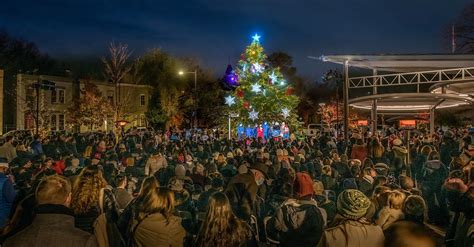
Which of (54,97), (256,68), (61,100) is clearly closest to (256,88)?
(256,68)

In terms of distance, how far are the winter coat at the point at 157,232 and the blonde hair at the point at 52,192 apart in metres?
1.00

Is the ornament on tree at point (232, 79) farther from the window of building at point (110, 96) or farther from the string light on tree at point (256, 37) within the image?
the window of building at point (110, 96)

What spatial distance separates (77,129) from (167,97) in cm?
1083

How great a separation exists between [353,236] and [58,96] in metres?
50.1

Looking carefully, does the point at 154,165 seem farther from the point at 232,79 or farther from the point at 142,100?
the point at 142,100

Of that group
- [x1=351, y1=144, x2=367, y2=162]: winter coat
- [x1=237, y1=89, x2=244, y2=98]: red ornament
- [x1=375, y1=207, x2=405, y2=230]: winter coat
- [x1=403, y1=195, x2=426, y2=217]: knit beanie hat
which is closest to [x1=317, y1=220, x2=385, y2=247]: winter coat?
[x1=403, y1=195, x2=426, y2=217]: knit beanie hat

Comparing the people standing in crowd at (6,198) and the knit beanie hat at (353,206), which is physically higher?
the knit beanie hat at (353,206)

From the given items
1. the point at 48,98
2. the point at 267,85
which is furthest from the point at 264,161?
the point at 48,98

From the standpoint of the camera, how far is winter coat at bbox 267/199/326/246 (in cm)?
527

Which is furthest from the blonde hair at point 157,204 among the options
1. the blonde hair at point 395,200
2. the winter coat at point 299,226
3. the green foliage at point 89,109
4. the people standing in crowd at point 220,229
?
the green foliage at point 89,109

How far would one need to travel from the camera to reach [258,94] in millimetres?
32969

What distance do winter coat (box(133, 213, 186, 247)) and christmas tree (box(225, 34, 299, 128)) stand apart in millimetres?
28050

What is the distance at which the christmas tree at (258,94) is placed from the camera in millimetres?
32844

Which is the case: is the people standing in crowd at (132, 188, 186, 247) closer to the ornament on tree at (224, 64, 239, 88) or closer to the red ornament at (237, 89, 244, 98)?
the red ornament at (237, 89, 244, 98)
